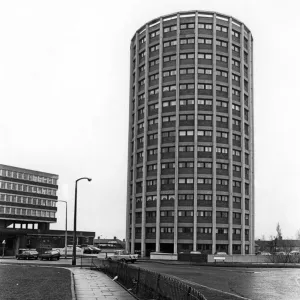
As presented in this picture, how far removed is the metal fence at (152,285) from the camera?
11.9 metres

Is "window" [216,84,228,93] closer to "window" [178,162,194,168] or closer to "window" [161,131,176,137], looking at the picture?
"window" [161,131,176,137]

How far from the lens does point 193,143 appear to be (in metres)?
91.4

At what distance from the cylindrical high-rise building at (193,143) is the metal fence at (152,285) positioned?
205ft

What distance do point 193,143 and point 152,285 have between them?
245 feet

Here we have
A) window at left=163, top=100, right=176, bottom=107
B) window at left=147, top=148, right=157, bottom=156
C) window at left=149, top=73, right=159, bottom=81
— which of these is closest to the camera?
window at left=163, top=100, right=176, bottom=107

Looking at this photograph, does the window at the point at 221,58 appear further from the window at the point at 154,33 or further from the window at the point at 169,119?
the window at the point at 169,119

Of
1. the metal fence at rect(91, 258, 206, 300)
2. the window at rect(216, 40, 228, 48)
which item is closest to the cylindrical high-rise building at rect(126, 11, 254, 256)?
the window at rect(216, 40, 228, 48)

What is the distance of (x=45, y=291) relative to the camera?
21.6 metres

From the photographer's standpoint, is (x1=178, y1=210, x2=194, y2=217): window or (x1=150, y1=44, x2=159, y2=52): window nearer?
(x1=178, y1=210, x2=194, y2=217): window

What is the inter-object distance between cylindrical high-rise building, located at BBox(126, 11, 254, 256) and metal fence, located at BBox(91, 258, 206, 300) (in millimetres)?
62401

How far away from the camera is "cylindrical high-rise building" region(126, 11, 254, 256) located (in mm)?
89938

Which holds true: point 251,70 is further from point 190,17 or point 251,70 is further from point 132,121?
point 132,121

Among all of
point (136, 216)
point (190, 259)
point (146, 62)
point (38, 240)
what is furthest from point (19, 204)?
point (190, 259)

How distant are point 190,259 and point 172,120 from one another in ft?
109
